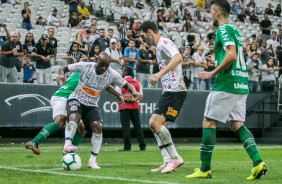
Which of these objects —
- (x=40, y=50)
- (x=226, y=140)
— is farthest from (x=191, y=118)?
(x=40, y=50)

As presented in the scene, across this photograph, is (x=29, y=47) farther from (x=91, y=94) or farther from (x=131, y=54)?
(x=91, y=94)

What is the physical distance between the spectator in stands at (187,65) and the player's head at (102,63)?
1085 centimetres

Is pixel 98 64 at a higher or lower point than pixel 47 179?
higher

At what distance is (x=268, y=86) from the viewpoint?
26531mm

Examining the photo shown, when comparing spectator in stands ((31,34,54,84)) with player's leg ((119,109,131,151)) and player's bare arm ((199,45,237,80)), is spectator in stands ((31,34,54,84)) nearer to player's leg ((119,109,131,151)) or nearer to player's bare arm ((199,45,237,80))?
player's leg ((119,109,131,151))

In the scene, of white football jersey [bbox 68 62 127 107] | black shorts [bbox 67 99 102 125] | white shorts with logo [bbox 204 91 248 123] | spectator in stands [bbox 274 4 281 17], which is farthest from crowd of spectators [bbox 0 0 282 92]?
white shorts with logo [bbox 204 91 248 123]

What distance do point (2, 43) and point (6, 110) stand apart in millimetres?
2081

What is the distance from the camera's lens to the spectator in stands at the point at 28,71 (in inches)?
778

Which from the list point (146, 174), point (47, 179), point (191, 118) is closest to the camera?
point (47, 179)

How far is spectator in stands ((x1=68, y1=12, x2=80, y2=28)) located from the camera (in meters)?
26.3

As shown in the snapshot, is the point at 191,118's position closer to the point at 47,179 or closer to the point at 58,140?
the point at 58,140

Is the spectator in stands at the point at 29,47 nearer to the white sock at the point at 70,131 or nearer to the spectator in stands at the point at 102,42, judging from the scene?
the spectator in stands at the point at 102,42

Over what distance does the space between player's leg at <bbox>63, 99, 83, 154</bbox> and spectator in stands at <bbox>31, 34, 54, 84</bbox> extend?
26.7 ft

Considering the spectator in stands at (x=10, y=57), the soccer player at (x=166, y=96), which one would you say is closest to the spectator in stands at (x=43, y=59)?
the spectator in stands at (x=10, y=57)
